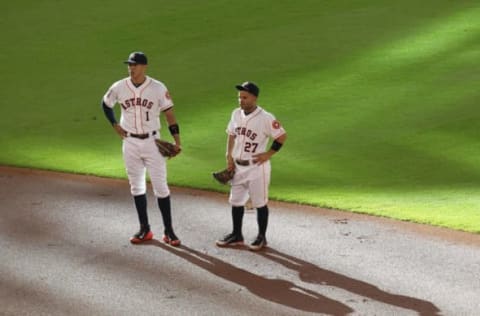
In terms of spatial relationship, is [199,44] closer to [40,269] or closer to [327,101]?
[327,101]

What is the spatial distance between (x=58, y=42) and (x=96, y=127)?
5.19m

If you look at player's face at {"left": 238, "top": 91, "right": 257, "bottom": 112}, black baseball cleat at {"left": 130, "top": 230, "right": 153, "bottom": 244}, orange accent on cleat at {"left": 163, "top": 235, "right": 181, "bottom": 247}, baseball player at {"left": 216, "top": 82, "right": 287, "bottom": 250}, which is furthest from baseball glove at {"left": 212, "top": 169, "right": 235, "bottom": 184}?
black baseball cleat at {"left": 130, "top": 230, "right": 153, "bottom": 244}

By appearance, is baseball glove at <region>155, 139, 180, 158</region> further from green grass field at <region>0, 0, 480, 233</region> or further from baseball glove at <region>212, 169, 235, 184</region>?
green grass field at <region>0, 0, 480, 233</region>

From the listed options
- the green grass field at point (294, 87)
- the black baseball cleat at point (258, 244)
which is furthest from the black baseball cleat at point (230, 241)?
the green grass field at point (294, 87)

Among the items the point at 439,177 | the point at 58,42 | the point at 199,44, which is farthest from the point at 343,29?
the point at 439,177

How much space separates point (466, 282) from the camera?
8.22 m

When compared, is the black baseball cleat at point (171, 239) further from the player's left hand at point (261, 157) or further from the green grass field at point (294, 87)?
the green grass field at point (294, 87)

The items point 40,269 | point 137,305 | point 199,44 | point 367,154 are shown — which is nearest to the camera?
point 137,305

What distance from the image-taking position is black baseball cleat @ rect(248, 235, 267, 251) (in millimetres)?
9266

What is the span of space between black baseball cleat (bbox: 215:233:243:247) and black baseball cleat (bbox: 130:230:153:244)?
0.72 meters

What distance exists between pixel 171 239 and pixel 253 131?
1347 millimetres

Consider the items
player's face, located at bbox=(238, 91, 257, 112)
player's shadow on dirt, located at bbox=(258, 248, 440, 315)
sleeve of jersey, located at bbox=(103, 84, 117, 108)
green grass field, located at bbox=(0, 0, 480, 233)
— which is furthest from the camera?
green grass field, located at bbox=(0, 0, 480, 233)

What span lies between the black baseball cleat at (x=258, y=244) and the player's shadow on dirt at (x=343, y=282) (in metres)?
0.06

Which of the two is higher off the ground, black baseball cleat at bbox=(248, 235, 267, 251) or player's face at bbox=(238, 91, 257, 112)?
player's face at bbox=(238, 91, 257, 112)
